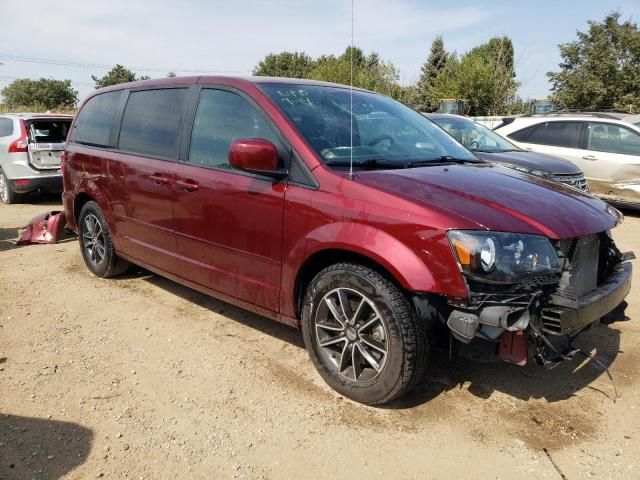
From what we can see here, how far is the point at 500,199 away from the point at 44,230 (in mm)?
6044

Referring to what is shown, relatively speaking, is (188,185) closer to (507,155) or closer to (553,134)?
(507,155)

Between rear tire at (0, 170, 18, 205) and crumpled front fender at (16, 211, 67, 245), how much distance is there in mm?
3257

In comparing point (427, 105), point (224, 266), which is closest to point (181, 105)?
Result: point (224, 266)

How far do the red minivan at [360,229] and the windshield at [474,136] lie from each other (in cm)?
413

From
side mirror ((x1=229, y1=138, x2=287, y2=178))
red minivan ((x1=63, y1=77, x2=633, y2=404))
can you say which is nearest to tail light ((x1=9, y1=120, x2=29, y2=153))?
red minivan ((x1=63, y1=77, x2=633, y2=404))

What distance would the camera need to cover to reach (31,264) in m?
6.00

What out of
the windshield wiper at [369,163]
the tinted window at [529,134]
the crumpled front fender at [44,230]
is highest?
the tinted window at [529,134]

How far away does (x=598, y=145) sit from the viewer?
9.17m

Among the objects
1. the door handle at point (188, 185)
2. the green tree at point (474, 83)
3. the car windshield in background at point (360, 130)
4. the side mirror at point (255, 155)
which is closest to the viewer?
the side mirror at point (255, 155)

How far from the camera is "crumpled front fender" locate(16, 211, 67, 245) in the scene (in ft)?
22.6

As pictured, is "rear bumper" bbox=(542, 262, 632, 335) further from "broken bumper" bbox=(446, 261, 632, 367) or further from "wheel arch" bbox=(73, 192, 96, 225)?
"wheel arch" bbox=(73, 192, 96, 225)

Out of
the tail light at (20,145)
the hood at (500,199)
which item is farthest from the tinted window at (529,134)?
the tail light at (20,145)

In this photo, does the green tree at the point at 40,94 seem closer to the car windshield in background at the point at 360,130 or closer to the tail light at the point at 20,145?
the tail light at the point at 20,145

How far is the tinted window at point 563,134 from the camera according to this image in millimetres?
9379
